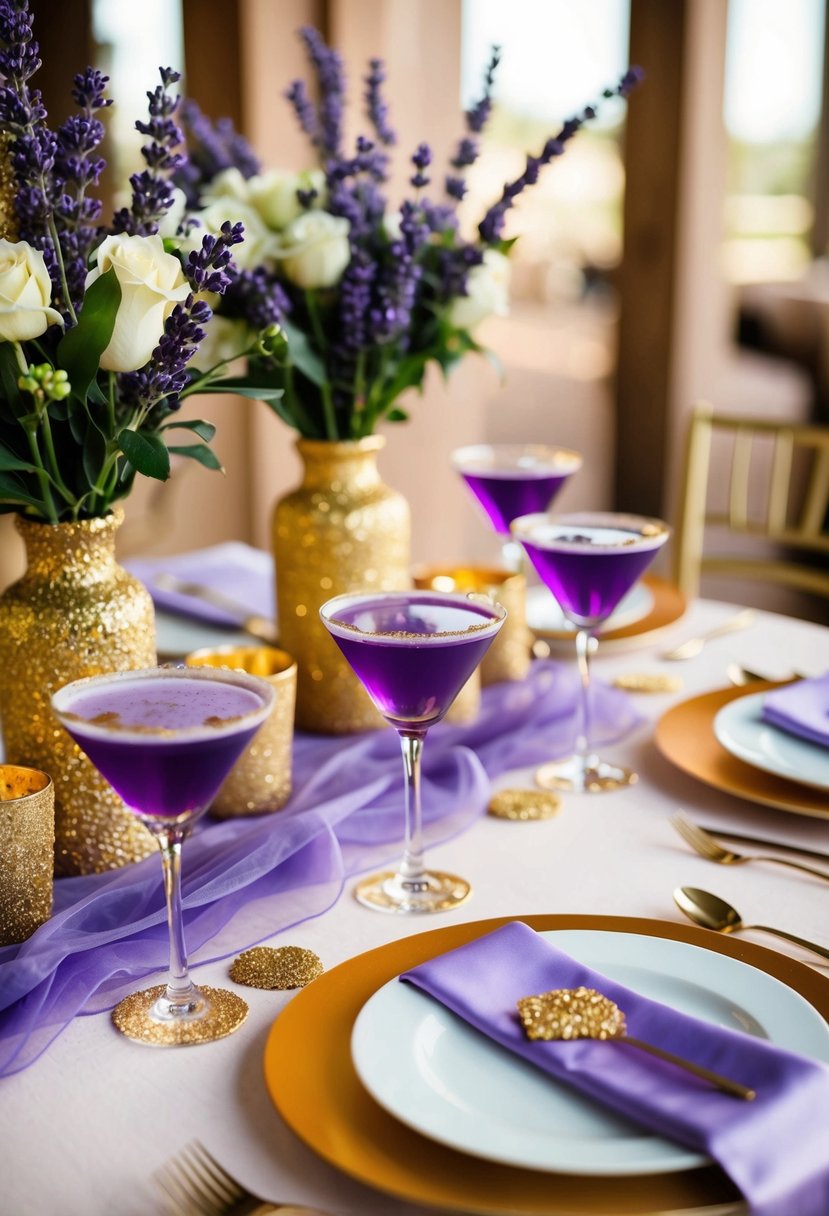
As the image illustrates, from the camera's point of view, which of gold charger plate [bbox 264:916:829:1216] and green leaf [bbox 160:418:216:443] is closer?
gold charger plate [bbox 264:916:829:1216]

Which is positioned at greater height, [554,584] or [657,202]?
[657,202]

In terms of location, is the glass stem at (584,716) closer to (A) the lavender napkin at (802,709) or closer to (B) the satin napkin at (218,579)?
(A) the lavender napkin at (802,709)

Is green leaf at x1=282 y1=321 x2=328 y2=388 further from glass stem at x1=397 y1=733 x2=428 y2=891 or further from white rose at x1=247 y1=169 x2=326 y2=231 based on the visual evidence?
glass stem at x1=397 y1=733 x2=428 y2=891

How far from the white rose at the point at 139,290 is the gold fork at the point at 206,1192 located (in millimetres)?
535

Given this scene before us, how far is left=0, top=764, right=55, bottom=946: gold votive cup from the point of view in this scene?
2.73 feet

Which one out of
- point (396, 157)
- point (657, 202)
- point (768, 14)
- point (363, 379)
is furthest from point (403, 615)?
point (768, 14)

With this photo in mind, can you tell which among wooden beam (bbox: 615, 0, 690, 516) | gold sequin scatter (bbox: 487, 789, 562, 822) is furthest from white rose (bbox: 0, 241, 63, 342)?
wooden beam (bbox: 615, 0, 690, 516)

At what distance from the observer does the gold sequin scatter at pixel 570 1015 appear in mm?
703

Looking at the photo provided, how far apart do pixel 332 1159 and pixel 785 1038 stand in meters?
0.27

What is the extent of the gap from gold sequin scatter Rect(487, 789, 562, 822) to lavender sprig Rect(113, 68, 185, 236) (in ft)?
1.90

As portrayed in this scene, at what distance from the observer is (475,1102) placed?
0.66m

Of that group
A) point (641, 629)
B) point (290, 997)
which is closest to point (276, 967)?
point (290, 997)

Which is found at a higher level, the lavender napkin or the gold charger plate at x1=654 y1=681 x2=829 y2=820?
the lavender napkin

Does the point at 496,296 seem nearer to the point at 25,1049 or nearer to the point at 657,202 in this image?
the point at 25,1049
